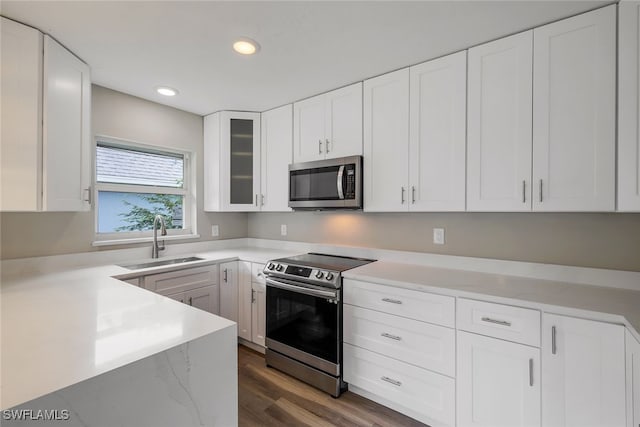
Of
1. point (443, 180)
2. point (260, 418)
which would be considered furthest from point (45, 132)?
point (443, 180)

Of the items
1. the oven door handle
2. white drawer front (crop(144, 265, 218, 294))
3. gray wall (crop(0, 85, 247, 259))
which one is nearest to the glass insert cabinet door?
gray wall (crop(0, 85, 247, 259))

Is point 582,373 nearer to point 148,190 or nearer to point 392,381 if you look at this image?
point 392,381

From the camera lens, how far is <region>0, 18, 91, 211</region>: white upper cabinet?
5.05 ft

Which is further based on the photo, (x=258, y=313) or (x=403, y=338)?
(x=258, y=313)

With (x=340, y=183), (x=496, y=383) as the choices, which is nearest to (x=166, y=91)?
(x=340, y=183)

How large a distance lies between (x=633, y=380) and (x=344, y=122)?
219 cm

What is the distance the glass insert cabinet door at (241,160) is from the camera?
3.01 metres

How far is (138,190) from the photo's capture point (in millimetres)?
2721

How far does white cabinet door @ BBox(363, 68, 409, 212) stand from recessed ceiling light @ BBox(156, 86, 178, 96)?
1676 millimetres

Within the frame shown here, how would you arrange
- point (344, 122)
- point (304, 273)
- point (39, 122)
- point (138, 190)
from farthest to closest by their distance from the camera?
point (138, 190), point (344, 122), point (304, 273), point (39, 122)

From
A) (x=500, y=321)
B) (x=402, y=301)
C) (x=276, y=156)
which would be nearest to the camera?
(x=500, y=321)

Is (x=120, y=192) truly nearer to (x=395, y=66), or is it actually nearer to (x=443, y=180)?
(x=395, y=66)

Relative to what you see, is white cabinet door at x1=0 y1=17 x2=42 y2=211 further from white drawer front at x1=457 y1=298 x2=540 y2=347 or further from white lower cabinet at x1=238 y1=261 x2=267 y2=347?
white drawer front at x1=457 y1=298 x2=540 y2=347

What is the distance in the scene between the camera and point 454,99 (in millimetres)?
1882
